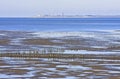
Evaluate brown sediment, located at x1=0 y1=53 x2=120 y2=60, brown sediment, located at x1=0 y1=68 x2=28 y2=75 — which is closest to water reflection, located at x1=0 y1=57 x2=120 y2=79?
brown sediment, located at x1=0 y1=68 x2=28 y2=75

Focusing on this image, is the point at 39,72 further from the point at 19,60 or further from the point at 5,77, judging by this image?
the point at 19,60

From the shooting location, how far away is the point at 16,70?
20734 mm

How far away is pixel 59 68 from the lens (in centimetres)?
2150

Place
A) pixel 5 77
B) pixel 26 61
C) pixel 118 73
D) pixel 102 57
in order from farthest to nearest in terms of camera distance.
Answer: pixel 102 57 < pixel 26 61 < pixel 118 73 < pixel 5 77

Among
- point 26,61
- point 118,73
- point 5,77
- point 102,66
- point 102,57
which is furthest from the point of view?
point 102,57

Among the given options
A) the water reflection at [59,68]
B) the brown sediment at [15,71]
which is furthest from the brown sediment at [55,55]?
the brown sediment at [15,71]

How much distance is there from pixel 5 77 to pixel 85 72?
4051 mm

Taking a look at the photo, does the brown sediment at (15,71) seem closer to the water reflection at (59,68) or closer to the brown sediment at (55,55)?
the water reflection at (59,68)

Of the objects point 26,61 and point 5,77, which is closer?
point 5,77

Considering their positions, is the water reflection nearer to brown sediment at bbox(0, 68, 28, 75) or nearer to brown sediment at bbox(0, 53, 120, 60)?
brown sediment at bbox(0, 68, 28, 75)

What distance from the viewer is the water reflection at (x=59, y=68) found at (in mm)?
18984

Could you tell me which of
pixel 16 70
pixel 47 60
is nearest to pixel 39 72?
pixel 16 70

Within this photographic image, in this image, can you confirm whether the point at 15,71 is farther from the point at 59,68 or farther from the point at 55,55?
the point at 55,55

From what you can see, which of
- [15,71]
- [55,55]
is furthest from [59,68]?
[55,55]
